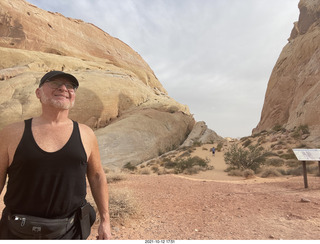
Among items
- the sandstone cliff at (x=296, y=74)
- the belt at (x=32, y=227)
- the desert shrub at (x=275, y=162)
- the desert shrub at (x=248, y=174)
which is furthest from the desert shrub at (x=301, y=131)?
the belt at (x=32, y=227)

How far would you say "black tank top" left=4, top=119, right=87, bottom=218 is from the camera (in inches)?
62.0

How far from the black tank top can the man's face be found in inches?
Result: 9.8

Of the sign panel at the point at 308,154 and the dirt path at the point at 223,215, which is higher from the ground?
the sign panel at the point at 308,154

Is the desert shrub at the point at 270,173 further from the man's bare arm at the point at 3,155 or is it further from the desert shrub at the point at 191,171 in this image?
the man's bare arm at the point at 3,155

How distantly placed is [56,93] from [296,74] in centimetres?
3593

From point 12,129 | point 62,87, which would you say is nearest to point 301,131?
point 62,87

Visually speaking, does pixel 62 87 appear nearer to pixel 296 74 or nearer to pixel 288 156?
pixel 288 156

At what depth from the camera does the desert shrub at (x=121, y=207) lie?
15.7 feet

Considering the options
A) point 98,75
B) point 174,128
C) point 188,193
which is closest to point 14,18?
point 98,75

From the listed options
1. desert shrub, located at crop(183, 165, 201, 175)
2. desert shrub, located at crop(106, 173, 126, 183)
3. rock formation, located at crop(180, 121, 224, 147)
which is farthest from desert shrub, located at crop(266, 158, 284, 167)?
rock formation, located at crop(180, 121, 224, 147)

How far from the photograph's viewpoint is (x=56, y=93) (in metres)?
1.86

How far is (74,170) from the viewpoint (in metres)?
1.72

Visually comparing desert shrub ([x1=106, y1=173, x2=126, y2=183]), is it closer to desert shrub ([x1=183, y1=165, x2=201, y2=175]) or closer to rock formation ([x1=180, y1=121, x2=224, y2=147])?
desert shrub ([x1=183, y1=165, x2=201, y2=175])

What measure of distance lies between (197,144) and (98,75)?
632 inches
